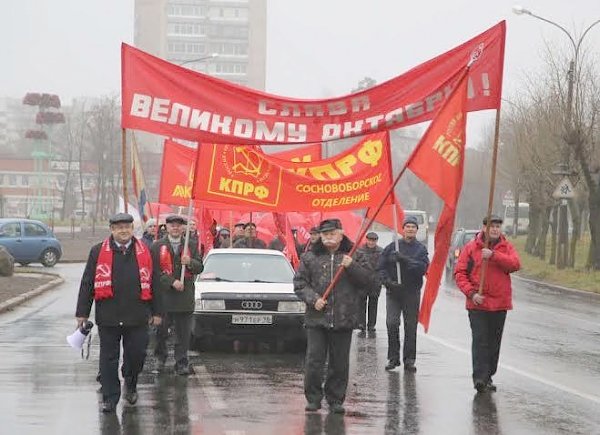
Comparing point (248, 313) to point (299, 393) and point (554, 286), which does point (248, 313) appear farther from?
point (554, 286)

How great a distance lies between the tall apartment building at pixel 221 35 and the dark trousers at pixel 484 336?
552 ft

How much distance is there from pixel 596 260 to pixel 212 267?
961 inches

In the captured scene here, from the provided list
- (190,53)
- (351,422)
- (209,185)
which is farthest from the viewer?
(190,53)

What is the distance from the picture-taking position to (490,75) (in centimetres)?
1098

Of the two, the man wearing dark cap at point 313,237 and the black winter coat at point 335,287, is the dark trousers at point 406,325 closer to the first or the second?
the man wearing dark cap at point 313,237

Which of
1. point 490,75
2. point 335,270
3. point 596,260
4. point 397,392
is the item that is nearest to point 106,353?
point 335,270

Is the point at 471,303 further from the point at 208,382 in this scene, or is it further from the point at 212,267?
the point at 212,267

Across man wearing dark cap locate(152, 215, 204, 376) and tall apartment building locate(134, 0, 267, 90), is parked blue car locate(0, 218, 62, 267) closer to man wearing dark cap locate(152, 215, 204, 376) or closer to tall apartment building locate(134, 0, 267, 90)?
man wearing dark cap locate(152, 215, 204, 376)

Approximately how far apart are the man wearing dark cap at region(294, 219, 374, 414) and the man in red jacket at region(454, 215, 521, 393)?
171cm

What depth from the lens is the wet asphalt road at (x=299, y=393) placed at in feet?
29.9

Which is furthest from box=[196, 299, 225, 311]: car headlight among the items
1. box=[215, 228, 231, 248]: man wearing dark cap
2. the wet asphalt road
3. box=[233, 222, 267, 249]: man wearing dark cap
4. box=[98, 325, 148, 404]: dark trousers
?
box=[215, 228, 231, 248]: man wearing dark cap

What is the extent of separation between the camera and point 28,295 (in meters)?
23.5

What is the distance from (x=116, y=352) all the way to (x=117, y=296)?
0.50 m

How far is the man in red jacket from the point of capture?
434 inches
